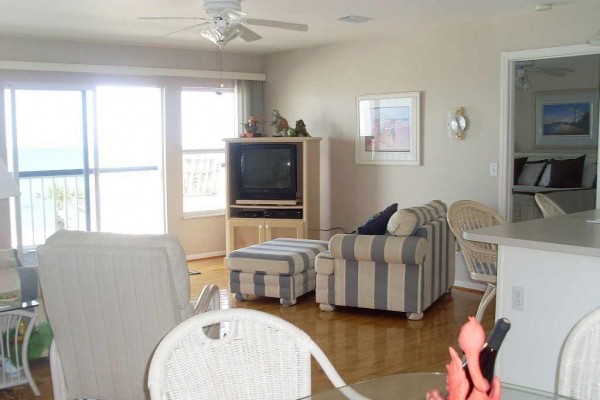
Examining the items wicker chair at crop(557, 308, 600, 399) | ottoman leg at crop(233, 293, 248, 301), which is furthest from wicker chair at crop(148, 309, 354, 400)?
ottoman leg at crop(233, 293, 248, 301)

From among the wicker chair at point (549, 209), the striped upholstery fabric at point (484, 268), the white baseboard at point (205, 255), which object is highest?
the wicker chair at point (549, 209)

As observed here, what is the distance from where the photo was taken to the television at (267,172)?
707 centimetres

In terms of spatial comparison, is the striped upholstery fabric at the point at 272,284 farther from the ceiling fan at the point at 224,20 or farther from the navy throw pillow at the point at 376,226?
the ceiling fan at the point at 224,20

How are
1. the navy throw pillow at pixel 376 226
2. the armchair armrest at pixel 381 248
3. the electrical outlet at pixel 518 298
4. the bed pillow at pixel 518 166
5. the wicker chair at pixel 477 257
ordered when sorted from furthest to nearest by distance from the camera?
the bed pillow at pixel 518 166 → the navy throw pillow at pixel 376 226 → the armchair armrest at pixel 381 248 → the wicker chair at pixel 477 257 → the electrical outlet at pixel 518 298

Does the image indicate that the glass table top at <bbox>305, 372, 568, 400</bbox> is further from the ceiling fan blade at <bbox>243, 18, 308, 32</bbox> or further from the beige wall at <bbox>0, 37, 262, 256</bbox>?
the beige wall at <bbox>0, 37, 262, 256</bbox>

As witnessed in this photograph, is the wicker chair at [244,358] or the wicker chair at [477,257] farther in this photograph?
the wicker chair at [477,257]

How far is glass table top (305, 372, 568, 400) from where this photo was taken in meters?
1.80

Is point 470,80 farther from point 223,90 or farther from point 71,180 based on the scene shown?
point 71,180

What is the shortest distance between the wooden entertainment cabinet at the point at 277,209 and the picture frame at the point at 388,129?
0.50m

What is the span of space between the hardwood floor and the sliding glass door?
161 centimetres

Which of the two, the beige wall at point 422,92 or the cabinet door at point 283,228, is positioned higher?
the beige wall at point 422,92

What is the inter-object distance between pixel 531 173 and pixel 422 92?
250 cm

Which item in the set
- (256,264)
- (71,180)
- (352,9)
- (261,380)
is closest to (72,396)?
(261,380)

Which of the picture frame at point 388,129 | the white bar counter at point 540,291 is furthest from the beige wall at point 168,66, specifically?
the white bar counter at point 540,291
